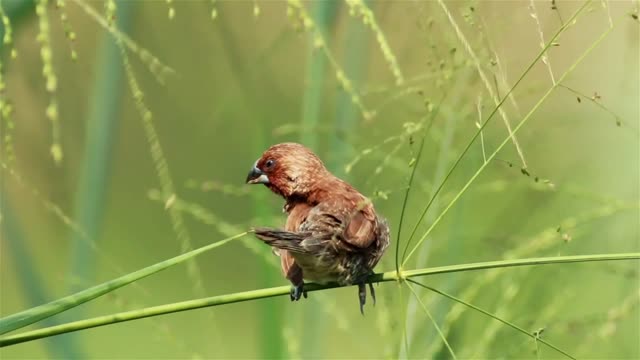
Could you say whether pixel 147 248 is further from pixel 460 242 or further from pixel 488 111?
pixel 488 111

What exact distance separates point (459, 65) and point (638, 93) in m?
1.02

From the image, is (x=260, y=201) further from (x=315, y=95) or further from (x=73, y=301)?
(x=73, y=301)

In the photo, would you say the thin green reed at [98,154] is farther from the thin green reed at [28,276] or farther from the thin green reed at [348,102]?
the thin green reed at [348,102]

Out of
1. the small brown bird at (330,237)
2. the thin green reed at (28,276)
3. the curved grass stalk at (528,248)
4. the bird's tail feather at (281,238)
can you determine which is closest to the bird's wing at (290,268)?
the small brown bird at (330,237)

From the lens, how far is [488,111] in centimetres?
117

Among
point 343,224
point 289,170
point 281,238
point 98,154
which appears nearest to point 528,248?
point 343,224

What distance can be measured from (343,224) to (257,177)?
1.41 ft

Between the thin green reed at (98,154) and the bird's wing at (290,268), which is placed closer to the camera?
the bird's wing at (290,268)

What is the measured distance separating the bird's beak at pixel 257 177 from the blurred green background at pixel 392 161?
6cm

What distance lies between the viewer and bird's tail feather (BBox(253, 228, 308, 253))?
126cm

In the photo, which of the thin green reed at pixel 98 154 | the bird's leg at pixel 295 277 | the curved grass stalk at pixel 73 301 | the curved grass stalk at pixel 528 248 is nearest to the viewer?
the curved grass stalk at pixel 73 301

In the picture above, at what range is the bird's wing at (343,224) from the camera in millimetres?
1562

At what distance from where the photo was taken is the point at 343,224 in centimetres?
158

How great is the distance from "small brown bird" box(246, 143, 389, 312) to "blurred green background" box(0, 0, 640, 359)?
0.05m
